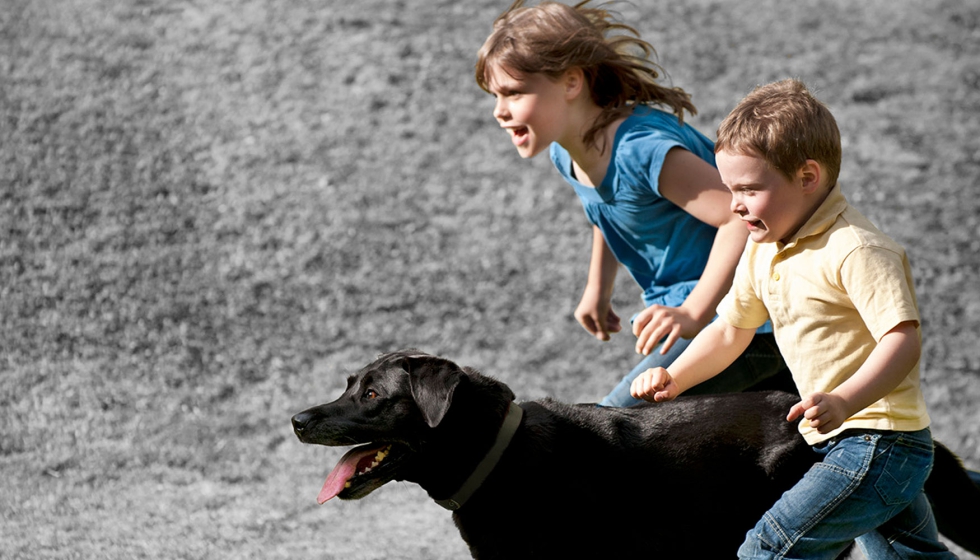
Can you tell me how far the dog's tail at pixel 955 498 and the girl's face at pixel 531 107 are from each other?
5.90 ft

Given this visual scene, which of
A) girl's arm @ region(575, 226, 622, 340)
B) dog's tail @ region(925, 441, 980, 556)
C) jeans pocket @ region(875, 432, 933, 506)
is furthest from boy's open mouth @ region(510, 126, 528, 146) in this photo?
dog's tail @ region(925, 441, 980, 556)

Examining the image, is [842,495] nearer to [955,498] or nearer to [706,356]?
[706,356]

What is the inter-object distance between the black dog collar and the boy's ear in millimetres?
1131

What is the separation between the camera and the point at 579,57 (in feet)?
11.8

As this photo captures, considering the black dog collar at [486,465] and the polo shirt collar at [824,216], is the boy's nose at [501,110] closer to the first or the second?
the black dog collar at [486,465]

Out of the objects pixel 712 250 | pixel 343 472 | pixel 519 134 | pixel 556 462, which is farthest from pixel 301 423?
pixel 712 250

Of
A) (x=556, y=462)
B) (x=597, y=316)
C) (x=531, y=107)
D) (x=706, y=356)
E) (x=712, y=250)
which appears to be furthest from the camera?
(x=597, y=316)

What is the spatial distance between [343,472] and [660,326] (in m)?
1.10

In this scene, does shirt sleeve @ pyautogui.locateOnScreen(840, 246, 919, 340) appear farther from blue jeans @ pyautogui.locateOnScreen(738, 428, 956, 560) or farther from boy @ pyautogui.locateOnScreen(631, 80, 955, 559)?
blue jeans @ pyautogui.locateOnScreen(738, 428, 956, 560)

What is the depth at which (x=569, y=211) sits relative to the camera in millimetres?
7430

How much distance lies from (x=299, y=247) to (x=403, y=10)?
294cm

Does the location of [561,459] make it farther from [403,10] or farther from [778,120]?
[403,10]

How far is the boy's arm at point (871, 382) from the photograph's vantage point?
7.50 ft

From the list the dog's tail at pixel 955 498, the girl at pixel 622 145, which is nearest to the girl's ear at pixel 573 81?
the girl at pixel 622 145
